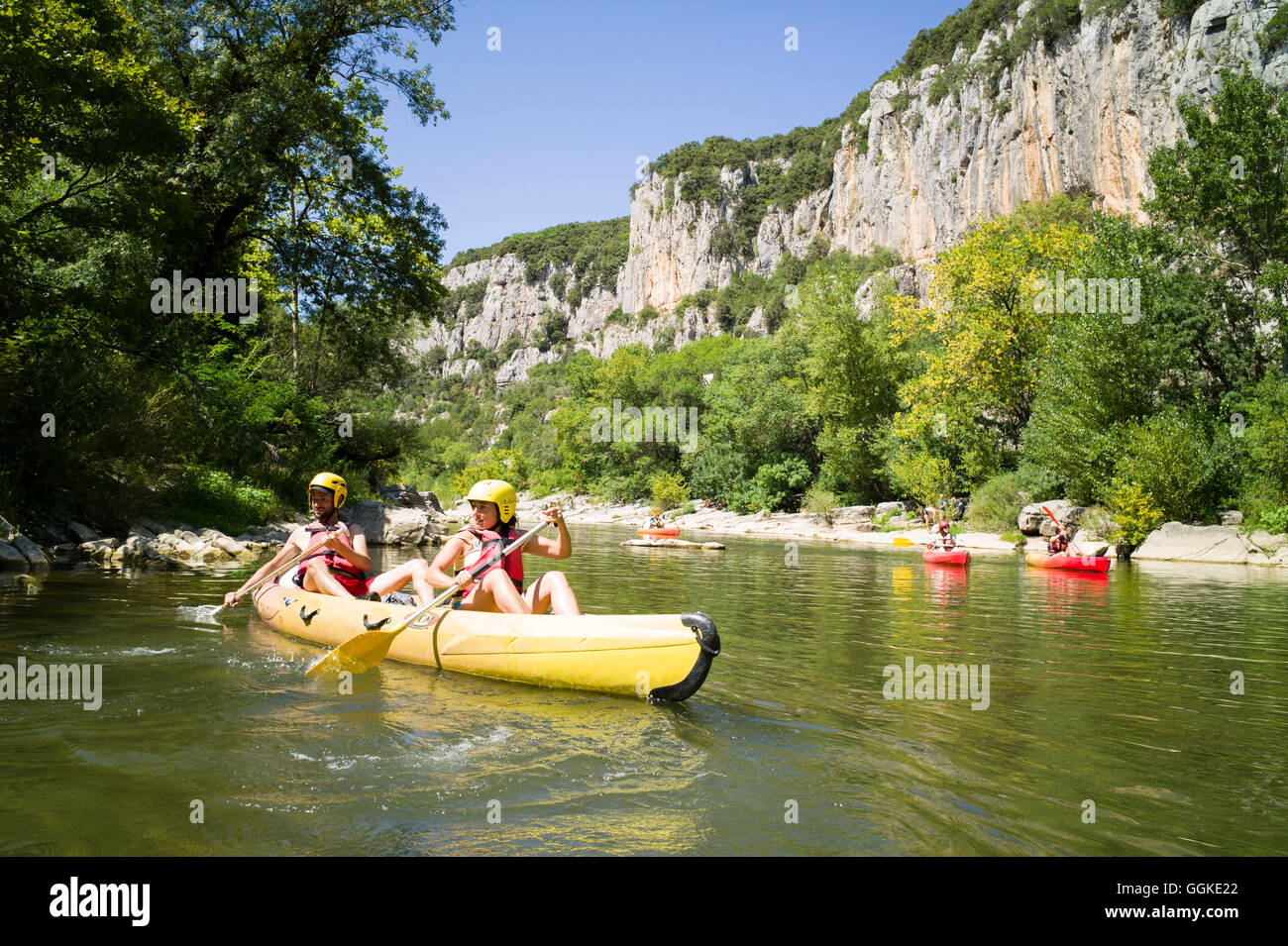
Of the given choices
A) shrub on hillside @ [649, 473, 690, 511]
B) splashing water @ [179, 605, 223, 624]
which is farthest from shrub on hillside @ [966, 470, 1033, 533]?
splashing water @ [179, 605, 223, 624]

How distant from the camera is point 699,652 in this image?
16.7ft

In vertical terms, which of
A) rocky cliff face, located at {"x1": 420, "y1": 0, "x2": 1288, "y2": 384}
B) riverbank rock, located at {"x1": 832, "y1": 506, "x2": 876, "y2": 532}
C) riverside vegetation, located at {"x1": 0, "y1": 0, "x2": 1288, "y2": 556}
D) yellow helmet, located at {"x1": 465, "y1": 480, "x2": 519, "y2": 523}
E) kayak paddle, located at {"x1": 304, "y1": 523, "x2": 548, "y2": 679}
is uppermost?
rocky cliff face, located at {"x1": 420, "y1": 0, "x2": 1288, "y2": 384}

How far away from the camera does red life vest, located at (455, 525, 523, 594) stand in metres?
6.38

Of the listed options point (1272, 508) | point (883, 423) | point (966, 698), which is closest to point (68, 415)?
point (966, 698)

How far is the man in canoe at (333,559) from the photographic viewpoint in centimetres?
744

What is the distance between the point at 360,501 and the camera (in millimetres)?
22078

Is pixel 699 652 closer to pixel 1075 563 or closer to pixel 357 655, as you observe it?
pixel 357 655

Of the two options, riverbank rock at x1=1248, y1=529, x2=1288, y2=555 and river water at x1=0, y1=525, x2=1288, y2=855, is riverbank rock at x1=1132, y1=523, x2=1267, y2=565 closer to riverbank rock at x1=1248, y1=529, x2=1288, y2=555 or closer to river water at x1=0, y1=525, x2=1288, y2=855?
riverbank rock at x1=1248, y1=529, x2=1288, y2=555

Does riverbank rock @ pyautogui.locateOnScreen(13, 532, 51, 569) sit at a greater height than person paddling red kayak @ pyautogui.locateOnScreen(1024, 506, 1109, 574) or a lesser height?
greater

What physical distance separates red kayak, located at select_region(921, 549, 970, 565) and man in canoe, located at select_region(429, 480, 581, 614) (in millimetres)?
14125

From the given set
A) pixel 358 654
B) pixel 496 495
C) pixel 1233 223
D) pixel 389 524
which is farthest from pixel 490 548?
pixel 1233 223

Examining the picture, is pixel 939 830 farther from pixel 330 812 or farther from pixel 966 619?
pixel 966 619

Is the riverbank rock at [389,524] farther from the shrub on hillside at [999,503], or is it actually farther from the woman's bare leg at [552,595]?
the shrub on hillside at [999,503]

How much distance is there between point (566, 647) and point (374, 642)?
1.87 metres
